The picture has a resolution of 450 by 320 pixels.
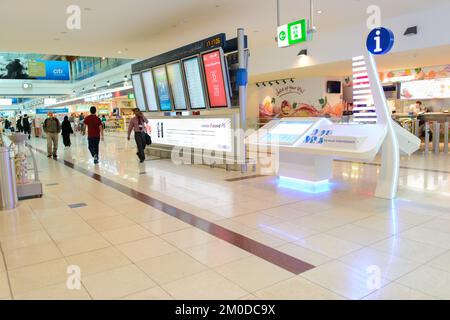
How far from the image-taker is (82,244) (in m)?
3.48

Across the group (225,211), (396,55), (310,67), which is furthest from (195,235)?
(310,67)

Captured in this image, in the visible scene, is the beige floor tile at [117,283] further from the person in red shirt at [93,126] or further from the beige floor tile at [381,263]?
the person in red shirt at [93,126]

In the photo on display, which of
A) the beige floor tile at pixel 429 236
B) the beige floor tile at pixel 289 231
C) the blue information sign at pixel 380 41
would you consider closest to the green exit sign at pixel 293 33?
the blue information sign at pixel 380 41

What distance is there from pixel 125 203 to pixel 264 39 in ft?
26.0

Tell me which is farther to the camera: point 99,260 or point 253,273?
point 99,260

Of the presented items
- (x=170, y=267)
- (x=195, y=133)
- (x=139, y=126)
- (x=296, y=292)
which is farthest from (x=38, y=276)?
(x=139, y=126)

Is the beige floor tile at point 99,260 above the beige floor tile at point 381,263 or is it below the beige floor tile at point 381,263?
above

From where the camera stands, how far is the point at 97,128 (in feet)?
29.4

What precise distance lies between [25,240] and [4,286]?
104 cm

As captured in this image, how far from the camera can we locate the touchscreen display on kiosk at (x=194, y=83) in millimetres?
8031

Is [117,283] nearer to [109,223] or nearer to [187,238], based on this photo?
[187,238]

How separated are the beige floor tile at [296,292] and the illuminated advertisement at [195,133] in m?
4.94

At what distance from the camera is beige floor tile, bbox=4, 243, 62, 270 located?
3.06 m
